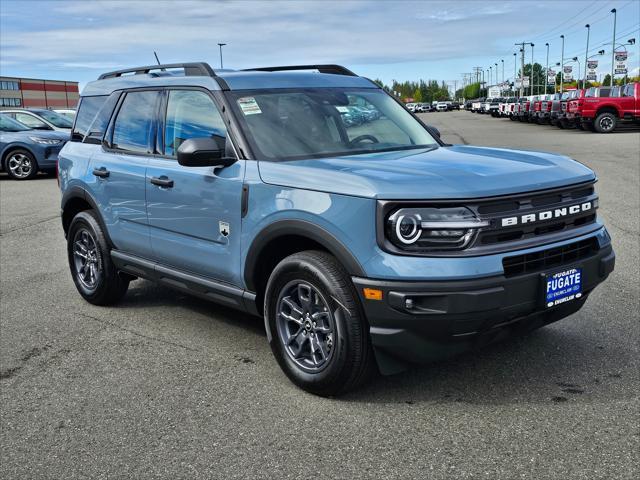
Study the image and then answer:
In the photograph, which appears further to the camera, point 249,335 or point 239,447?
point 249,335

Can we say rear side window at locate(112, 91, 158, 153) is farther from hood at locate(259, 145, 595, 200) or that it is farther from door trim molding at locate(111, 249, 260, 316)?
hood at locate(259, 145, 595, 200)

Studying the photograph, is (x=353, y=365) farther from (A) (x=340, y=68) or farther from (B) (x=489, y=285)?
(A) (x=340, y=68)

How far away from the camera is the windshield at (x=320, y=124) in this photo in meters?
4.58

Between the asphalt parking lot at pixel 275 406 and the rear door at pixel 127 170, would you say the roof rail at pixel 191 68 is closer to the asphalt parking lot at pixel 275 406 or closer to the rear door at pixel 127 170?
the rear door at pixel 127 170

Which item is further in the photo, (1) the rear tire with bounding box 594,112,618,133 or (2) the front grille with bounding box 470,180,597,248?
(1) the rear tire with bounding box 594,112,618,133

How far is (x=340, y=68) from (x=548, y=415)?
3.29 metres

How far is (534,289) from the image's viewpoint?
148 inches

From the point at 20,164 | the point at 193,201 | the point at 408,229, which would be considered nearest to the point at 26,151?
the point at 20,164

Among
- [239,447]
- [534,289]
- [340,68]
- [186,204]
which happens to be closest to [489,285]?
[534,289]

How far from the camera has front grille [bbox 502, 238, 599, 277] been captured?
3.71m

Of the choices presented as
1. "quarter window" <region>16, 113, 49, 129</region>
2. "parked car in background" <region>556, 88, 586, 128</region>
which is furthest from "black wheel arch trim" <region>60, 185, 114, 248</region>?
Answer: "parked car in background" <region>556, 88, 586, 128</region>

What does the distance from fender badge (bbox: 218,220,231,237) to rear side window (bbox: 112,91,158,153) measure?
1.11 m

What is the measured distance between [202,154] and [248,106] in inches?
20.2

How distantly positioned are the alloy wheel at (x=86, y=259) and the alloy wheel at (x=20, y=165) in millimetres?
12489
